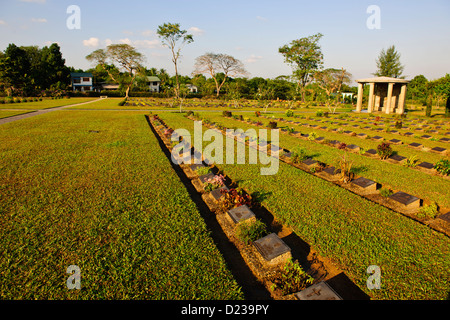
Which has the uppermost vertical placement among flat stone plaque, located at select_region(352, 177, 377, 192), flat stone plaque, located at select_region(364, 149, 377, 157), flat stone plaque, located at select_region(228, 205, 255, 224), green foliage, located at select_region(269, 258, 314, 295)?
flat stone plaque, located at select_region(364, 149, 377, 157)

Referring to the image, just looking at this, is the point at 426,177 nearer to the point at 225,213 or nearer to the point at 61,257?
the point at 225,213

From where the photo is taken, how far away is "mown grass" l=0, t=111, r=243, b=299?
2938mm

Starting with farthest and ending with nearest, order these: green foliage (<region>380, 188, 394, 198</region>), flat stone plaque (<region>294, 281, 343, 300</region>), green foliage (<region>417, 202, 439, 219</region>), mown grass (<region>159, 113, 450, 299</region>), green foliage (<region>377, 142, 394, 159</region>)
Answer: green foliage (<region>377, 142, 394, 159</region>) → green foliage (<region>380, 188, 394, 198</region>) → green foliage (<region>417, 202, 439, 219</region>) → mown grass (<region>159, 113, 450, 299</region>) → flat stone plaque (<region>294, 281, 343, 300</region>)

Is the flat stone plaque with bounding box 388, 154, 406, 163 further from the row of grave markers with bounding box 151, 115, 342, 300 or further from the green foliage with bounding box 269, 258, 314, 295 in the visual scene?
the green foliage with bounding box 269, 258, 314, 295

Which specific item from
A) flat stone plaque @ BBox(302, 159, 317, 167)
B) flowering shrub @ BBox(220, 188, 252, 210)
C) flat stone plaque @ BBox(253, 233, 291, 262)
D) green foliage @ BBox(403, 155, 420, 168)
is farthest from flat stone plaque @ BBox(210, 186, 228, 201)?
green foliage @ BBox(403, 155, 420, 168)

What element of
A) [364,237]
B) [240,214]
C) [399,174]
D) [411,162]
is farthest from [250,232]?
[411,162]

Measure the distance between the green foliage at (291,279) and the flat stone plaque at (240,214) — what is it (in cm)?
120

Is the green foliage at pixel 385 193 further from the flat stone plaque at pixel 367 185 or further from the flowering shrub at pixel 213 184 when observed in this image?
the flowering shrub at pixel 213 184

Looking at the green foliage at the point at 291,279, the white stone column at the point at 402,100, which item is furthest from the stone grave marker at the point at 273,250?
the white stone column at the point at 402,100

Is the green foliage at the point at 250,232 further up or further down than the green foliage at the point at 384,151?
further down

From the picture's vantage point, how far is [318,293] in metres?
2.77

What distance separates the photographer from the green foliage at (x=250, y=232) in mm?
3936

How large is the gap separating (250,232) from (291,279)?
3.31 ft

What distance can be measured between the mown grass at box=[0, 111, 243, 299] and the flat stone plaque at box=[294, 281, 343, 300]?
73cm
